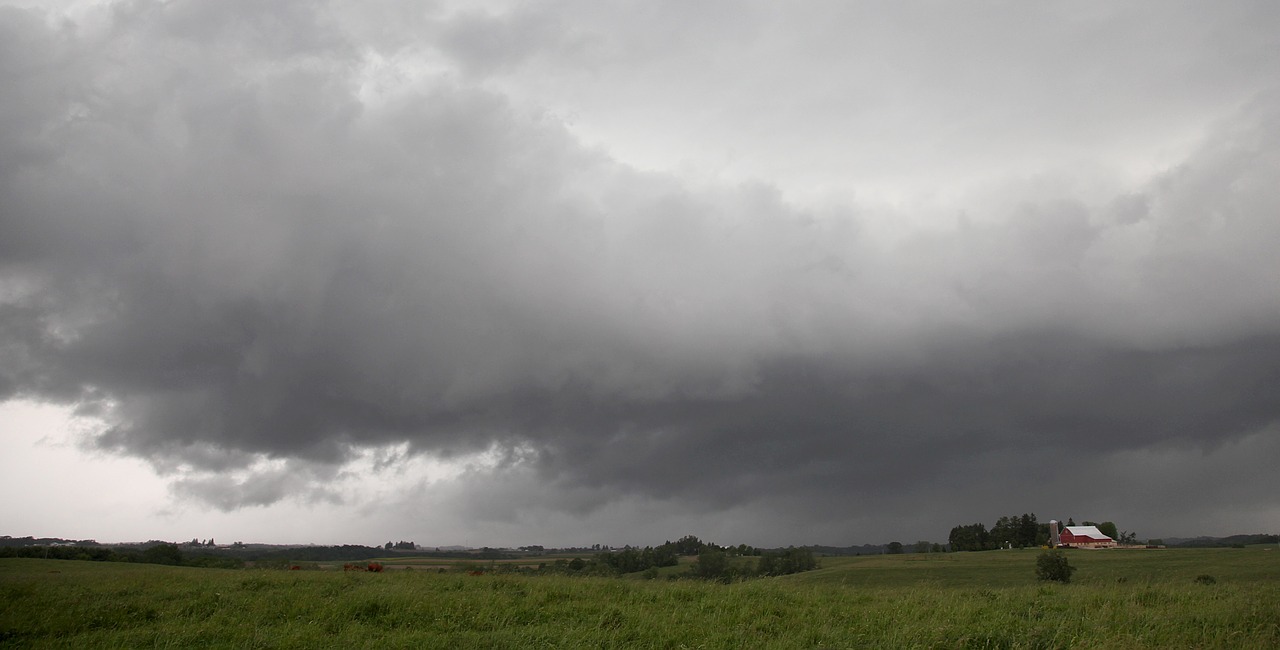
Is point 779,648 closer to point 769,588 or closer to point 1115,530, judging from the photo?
point 769,588

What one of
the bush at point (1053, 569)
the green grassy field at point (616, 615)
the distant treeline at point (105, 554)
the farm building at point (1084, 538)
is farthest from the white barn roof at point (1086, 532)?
the distant treeline at point (105, 554)

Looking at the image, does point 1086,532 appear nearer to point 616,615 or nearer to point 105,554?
point 616,615

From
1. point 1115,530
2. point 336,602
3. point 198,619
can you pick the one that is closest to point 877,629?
point 336,602

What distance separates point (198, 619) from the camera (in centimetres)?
1895

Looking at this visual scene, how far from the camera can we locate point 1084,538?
12625 cm

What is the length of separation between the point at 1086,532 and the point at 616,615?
142 metres

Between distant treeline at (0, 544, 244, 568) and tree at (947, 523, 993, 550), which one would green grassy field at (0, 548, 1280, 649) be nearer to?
distant treeline at (0, 544, 244, 568)

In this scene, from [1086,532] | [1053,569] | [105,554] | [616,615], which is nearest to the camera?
[616,615]

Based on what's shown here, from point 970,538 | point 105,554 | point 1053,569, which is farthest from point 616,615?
point 970,538

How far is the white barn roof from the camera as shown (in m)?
128

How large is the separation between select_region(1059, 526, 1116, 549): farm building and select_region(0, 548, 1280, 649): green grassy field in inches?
4639

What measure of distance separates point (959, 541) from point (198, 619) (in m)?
133

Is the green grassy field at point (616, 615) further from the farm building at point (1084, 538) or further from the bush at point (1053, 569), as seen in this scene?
the farm building at point (1084, 538)

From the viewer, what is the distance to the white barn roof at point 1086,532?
128125 mm
